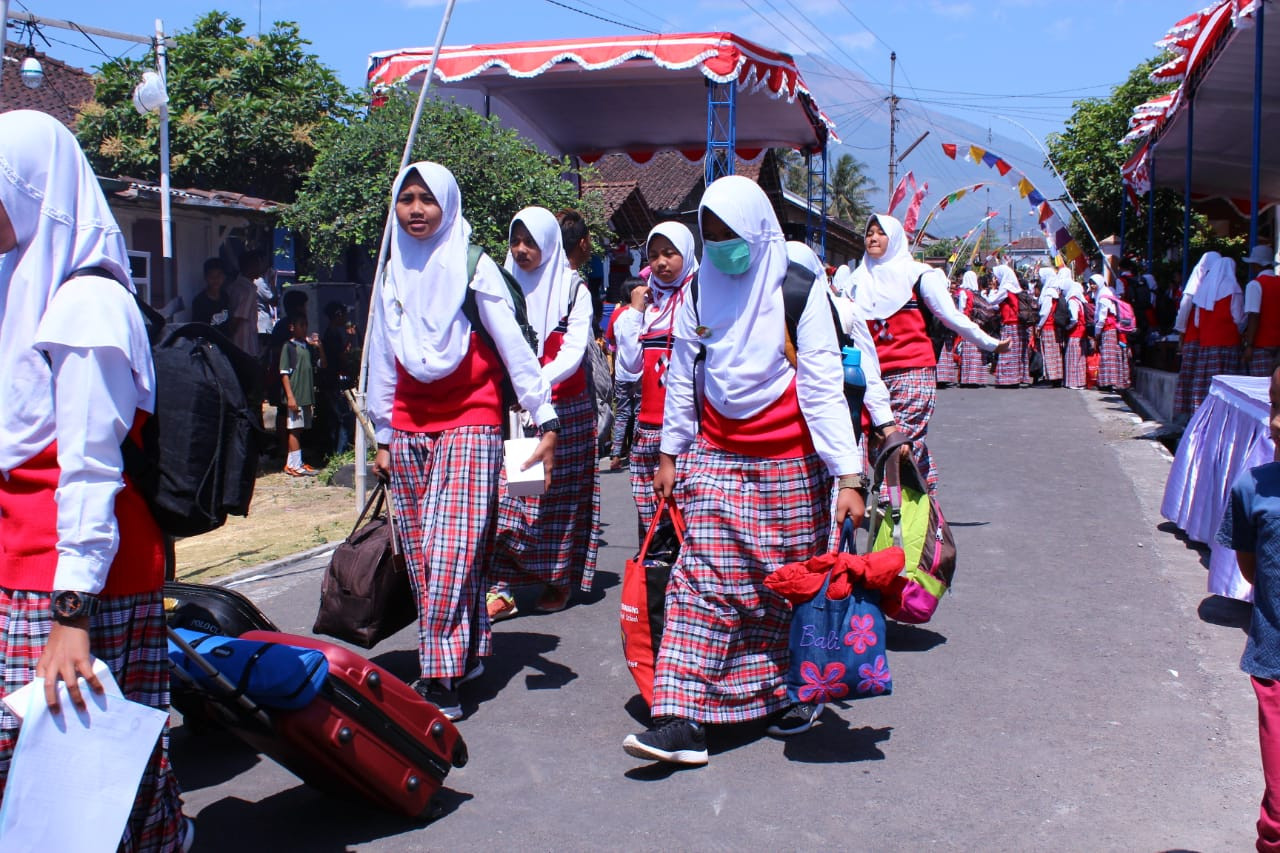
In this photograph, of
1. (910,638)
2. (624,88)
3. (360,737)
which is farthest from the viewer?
(624,88)

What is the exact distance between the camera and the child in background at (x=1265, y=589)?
2.89 m

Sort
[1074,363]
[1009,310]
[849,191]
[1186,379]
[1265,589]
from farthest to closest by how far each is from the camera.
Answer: [849,191] < [1009,310] < [1074,363] < [1186,379] < [1265,589]

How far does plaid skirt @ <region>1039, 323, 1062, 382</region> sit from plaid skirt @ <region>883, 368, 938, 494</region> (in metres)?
13.1

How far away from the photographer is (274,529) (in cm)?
872

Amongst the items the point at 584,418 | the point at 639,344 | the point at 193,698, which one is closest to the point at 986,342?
the point at 639,344

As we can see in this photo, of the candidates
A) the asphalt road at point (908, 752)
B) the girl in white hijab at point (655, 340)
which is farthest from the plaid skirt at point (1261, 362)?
the girl in white hijab at point (655, 340)

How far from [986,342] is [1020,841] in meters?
4.01

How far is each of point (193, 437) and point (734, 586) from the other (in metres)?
2.02

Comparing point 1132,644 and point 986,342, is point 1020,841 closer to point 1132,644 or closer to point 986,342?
point 1132,644

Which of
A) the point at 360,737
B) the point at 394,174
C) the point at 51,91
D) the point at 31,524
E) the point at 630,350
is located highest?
the point at 51,91

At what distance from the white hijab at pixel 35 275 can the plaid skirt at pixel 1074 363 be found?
17.6 meters

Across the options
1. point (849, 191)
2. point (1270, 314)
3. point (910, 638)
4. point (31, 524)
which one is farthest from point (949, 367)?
point (849, 191)

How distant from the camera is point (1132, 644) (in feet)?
17.7

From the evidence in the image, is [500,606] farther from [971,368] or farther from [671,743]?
[971,368]
